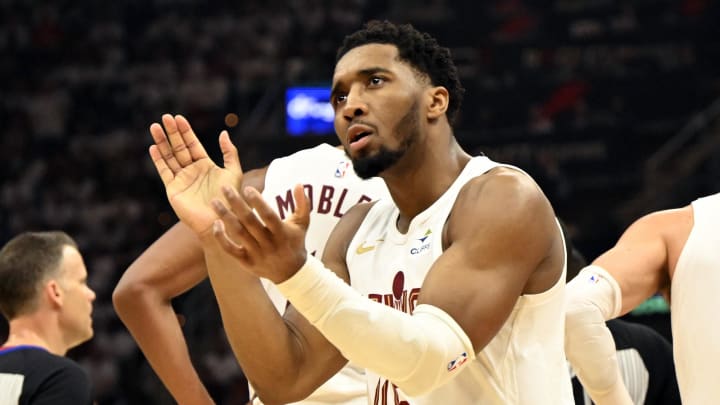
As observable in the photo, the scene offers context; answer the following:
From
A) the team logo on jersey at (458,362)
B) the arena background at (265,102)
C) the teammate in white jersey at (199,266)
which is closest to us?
the team logo on jersey at (458,362)

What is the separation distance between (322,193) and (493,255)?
154 centimetres

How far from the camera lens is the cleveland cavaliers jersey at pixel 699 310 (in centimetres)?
328

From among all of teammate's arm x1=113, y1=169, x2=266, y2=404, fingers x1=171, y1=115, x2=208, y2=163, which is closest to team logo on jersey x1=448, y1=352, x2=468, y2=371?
fingers x1=171, y1=115, x2=208, y2=163

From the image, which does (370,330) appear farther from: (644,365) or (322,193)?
(644,365)

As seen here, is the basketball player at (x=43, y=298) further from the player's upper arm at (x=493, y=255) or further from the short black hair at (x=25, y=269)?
the player's upper arm at (x=493, y=255)

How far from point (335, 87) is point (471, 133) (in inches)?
298

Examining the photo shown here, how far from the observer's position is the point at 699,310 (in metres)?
3.30

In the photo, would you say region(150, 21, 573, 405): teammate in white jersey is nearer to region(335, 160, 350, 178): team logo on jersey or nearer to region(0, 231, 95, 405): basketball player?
region(335, 160, 350, 178): team logo on jersey

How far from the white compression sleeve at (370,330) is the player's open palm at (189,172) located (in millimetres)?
441

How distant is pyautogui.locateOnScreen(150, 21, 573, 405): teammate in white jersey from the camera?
2.49 meters

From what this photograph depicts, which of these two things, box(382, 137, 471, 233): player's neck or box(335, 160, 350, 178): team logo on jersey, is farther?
box(335, 160, 350, 178): team logo on jersey

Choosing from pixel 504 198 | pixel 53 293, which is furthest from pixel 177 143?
pixel 53 293

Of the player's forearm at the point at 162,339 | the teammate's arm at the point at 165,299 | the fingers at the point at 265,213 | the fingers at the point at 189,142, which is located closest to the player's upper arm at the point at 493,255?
the fingers at the point at 265,213

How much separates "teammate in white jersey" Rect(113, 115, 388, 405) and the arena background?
5150 millimetres
